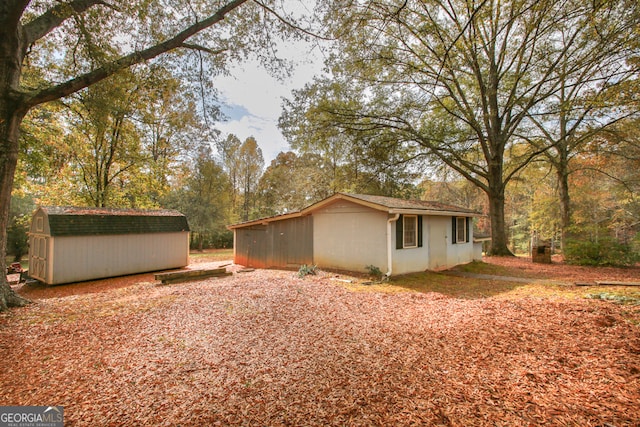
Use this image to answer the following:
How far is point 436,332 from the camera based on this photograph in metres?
3.94

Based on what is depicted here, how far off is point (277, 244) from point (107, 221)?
759cm

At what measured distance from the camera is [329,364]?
10.1ft

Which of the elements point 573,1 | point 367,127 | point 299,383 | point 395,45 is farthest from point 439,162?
point 299,383

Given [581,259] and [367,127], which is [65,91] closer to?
[367,127]

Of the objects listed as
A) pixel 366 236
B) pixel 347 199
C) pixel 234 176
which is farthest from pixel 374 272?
pixel 234 176

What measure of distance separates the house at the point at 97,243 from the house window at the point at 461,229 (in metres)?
14.0

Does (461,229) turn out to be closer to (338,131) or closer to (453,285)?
(453,285)

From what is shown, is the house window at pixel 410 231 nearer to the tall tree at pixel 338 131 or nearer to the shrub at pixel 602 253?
the tall tree at pixel 338 131

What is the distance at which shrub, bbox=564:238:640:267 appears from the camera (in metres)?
11.2

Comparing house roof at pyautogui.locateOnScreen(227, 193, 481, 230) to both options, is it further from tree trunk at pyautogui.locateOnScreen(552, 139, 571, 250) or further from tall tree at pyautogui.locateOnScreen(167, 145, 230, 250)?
tall tree at pyautogui.locateOnScreen(167, 145, 230, 250)

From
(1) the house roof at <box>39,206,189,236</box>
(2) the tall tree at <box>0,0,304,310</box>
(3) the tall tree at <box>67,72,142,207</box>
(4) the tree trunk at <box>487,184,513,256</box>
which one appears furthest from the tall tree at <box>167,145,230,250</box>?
(4) the tree trunk at <box>487,184,513,256</box>

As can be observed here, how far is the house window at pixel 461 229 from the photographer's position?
1205 centimetres

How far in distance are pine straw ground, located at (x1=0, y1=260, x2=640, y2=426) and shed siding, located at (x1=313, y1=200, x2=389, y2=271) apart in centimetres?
416
